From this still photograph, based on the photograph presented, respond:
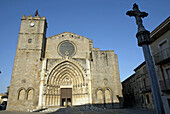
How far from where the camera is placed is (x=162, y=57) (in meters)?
9.14

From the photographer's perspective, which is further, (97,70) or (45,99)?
(97,70)

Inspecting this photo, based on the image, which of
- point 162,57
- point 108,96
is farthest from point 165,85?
point 108,96

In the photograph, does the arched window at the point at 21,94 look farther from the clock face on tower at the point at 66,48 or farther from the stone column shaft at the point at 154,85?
the stone column shaft at the point at 154,85

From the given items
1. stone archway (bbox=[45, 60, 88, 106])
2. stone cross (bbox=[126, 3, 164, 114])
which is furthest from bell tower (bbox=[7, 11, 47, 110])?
stone cross (bbox=[126, 3, 164, 114])

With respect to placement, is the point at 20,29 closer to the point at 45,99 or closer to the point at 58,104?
the point at 45,99

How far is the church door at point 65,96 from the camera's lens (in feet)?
56.0

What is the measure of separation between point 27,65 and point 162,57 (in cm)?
1563

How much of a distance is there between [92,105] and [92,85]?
2.51m

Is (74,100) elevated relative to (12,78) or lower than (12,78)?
lower

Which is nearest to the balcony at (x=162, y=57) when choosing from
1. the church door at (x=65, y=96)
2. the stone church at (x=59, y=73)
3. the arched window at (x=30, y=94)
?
the stone church at (x=59, y=73)

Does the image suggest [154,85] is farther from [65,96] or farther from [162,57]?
[65,96]

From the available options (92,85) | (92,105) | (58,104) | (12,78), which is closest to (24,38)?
(12,78)

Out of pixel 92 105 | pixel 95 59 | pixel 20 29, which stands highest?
pixel 20 29

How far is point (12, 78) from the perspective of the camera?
16328mm
